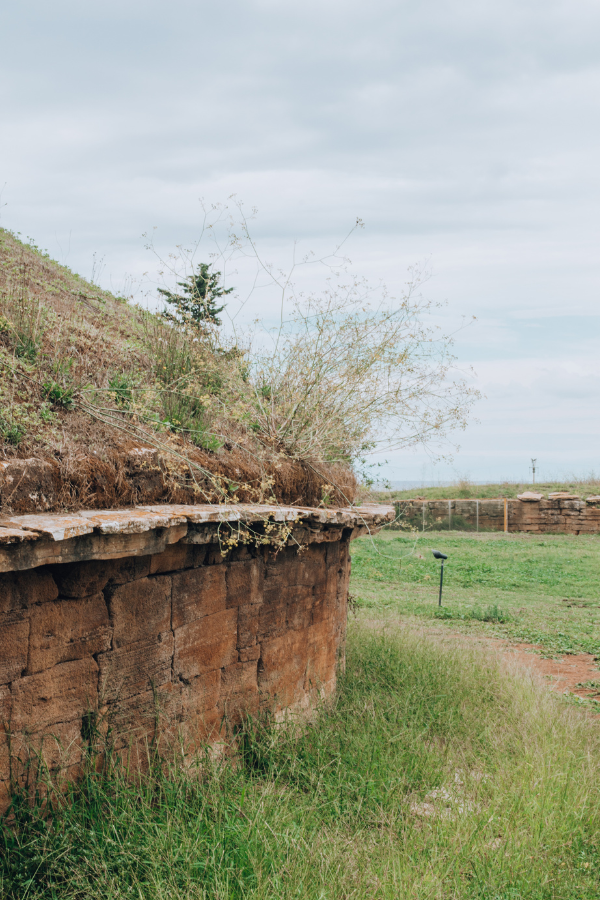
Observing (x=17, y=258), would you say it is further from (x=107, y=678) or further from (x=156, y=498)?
(x=107, y=678)

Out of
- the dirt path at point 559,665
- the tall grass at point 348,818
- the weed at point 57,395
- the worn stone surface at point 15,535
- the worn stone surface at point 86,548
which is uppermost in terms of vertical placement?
the weed at point 57,395

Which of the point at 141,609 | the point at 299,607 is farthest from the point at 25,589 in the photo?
the point at 299,607

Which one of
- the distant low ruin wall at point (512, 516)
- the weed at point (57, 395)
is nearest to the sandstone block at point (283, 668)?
the weed at point (57, 395)

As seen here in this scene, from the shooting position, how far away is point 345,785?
3992 mm

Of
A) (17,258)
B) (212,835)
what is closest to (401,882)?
(212,835)

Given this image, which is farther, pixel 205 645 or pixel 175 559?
pixel 205 645

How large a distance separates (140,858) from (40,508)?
1666 millimetres

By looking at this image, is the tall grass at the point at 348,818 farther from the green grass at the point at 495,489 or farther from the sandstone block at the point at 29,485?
the green grass at the point at 495,489

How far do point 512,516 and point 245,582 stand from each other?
21988 mm

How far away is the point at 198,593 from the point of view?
391cm

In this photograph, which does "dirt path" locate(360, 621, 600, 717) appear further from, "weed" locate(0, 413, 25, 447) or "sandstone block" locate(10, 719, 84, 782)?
"weed" locate(0, 413, 25, 447)

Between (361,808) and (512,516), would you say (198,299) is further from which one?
(512,516)

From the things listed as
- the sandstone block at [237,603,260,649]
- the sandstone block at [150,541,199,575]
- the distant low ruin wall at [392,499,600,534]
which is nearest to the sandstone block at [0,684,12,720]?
the sandstone block at [150,541,199,575]

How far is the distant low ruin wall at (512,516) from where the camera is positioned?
23.9m
